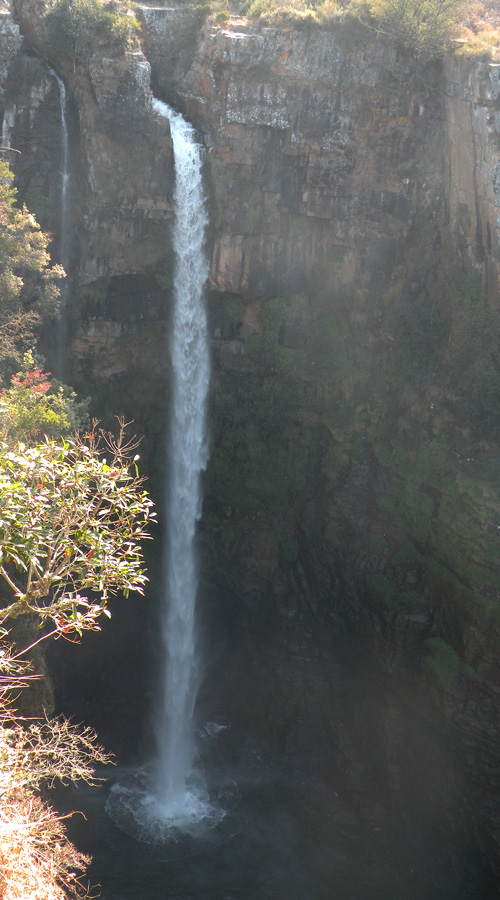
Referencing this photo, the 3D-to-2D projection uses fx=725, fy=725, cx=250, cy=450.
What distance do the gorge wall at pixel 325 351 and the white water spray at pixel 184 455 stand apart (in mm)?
468

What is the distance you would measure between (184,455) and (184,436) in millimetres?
520

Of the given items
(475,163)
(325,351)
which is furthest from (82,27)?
(325,351)

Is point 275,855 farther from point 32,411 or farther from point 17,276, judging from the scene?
point 17,276

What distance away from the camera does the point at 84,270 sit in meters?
19.1

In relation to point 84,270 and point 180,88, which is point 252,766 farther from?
point 180,88

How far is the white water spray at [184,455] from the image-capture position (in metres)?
18.5

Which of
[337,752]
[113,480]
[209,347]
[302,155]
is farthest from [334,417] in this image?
[113,480]

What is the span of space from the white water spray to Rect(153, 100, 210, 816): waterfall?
26 millimetres

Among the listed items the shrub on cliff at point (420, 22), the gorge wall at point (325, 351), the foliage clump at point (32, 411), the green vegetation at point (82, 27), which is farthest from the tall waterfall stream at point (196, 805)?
the foliage clump at point (32, 411)

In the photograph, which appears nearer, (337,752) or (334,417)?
(337,752)

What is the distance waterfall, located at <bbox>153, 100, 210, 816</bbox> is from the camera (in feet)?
61.3

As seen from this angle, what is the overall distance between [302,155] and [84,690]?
14937 mm

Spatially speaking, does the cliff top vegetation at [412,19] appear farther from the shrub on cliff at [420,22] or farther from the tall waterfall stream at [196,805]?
the tall waterfall stream at [196,805]

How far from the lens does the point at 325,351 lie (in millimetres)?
19953
